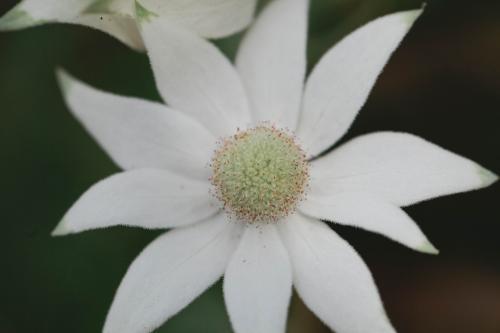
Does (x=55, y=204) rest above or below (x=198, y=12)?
below

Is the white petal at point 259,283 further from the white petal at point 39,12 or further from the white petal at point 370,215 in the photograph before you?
the white petal at point 39,12

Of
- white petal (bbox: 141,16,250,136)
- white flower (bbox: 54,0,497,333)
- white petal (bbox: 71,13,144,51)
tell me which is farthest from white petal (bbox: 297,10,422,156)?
white petal (bbox: 71,13,144,51)

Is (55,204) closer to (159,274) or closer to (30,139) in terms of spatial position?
(30,139)

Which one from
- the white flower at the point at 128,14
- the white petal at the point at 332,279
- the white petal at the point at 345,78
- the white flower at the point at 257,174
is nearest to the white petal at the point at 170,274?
the white flower at the point at 257,174

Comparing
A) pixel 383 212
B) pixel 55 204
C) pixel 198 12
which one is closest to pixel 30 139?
pixel 55 204

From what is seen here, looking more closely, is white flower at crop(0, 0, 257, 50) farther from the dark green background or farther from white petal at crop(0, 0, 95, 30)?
the dark green background

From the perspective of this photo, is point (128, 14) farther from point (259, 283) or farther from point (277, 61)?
point (259, 283)

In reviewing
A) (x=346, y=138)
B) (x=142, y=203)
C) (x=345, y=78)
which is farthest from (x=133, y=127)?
(x=346, y=138)
